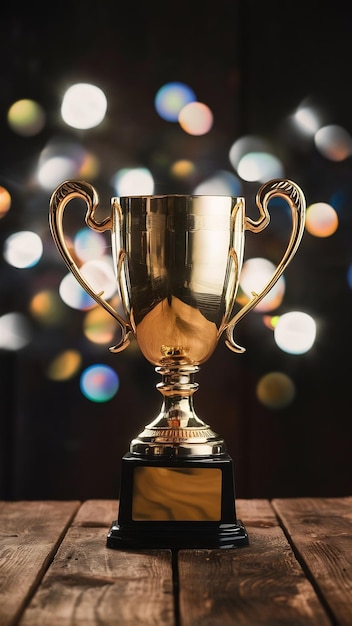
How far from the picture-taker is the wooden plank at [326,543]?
2.94 ft

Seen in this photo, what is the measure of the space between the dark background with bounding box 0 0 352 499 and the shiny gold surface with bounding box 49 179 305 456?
32.0 inches

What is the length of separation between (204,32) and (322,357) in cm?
77

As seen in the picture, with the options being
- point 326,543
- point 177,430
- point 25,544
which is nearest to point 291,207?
point 177,430

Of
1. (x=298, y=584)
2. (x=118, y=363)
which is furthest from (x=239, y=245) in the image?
(x=118, y=363)

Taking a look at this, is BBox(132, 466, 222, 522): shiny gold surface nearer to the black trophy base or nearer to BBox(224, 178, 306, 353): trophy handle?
the black trophy base

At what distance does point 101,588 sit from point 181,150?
1.28m

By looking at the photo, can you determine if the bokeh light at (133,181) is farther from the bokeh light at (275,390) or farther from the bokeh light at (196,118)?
the bokeh light at (275,390)

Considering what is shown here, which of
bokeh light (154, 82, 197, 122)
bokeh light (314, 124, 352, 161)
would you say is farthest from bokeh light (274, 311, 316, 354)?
bokeh light (154, 82, 197, 122)

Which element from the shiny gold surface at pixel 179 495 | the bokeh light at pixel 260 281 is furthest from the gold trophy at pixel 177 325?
the bokeh light at pixel 260 281

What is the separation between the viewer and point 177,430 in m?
1.18

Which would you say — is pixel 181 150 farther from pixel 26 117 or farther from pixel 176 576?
pixel 176 576

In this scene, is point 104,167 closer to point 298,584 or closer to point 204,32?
point 204,32

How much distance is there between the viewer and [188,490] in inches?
45.3

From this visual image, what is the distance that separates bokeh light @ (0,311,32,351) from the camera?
6.70 ft
